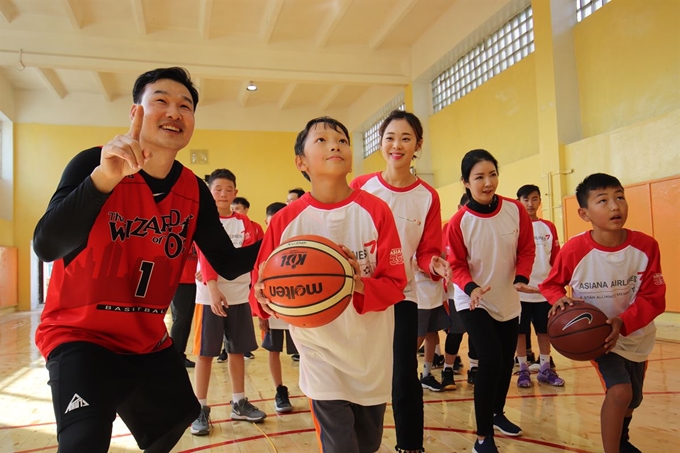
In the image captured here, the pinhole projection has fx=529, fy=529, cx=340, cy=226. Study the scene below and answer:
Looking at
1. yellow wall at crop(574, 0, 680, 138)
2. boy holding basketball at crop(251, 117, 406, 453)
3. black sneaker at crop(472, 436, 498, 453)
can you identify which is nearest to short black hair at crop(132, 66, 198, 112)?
boy holding basketball at crop(251, 117, 406, 453)

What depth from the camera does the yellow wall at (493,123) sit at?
10.4 meters

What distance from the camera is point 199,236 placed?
95.8 inches

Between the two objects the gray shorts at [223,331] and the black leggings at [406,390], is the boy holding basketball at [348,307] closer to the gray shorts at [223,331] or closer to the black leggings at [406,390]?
the black leggings at [406,390]

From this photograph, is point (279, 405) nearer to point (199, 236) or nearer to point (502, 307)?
point (502, 307)

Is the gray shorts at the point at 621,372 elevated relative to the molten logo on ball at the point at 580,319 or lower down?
lower down

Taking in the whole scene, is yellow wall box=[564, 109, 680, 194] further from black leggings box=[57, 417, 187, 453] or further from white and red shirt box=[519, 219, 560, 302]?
black leggings box=[57, 417, 187, 453]

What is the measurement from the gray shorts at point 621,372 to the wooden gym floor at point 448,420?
53 cm

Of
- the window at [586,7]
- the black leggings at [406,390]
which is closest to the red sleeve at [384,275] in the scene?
the black leggings at [406,390]

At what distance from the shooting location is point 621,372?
284 cm

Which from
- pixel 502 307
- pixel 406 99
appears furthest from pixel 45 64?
pixel 502 307

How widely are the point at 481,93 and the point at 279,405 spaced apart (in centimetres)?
956

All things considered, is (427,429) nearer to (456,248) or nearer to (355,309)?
(456,248)

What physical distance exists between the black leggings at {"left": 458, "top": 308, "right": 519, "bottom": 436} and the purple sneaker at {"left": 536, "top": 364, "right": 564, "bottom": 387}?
1639 millimetres

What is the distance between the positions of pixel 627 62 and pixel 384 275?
7.97m
